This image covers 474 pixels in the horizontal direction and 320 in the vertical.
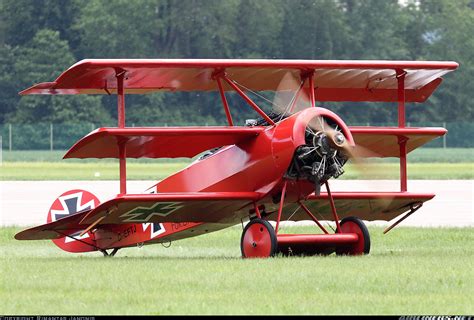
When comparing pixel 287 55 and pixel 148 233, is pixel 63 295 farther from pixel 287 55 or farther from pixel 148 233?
pixel 287 55

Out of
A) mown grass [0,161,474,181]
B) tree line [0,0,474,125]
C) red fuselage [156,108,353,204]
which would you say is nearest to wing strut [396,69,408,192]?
red fuselage [156,108,353,204]

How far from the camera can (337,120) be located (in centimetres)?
1509

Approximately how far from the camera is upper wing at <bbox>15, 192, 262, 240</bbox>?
15008 mm

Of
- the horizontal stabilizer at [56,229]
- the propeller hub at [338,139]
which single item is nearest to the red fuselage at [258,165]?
the propeller hub at [338,139]

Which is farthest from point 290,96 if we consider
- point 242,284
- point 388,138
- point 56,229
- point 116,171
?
point 116,171

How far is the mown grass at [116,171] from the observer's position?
4066 cm

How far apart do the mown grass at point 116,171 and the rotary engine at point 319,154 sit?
20.4 metres

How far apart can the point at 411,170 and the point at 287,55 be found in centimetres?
2255

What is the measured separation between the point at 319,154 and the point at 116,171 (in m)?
32.6

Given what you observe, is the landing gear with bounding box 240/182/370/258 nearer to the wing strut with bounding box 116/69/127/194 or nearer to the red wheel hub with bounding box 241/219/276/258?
the red wheel hub with bounding box 241/219/276/258

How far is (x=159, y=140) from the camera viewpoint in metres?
15.8

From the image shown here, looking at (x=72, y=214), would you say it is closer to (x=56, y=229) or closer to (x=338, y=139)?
(x=56, y=229)

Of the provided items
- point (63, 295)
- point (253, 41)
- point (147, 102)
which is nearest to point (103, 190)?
point (63, 295)

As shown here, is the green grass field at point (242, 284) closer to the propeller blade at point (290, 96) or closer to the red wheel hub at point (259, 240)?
the red wheel hub at point (259, 240)
